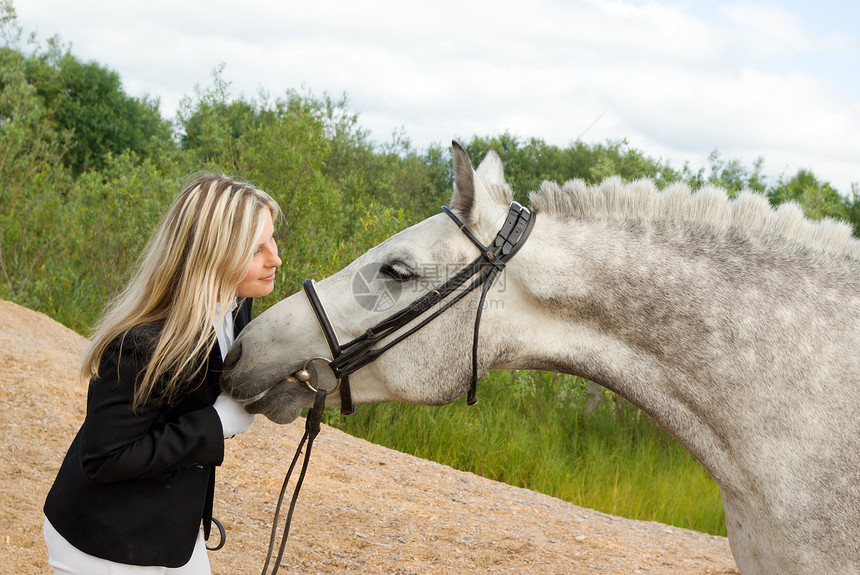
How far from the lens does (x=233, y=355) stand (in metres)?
2.26

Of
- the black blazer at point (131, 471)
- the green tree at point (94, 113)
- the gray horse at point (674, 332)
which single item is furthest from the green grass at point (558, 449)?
the green tree at point (94, 113)

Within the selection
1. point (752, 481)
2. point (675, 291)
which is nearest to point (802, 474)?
point (752, 481)

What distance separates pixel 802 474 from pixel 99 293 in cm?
888

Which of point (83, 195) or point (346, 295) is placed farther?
point (83, 195)

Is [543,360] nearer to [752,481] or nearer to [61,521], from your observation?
[752,481]

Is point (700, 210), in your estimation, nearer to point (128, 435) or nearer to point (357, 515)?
point (128, 435)

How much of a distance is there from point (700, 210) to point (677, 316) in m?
0.41

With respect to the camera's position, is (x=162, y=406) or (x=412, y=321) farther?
(x=412, y=321)

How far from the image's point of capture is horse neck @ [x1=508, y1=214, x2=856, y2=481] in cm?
213

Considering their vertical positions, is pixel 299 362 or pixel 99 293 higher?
pixel 299 362

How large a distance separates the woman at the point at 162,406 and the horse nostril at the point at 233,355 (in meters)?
0.05

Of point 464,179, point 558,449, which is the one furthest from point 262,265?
point 558,449

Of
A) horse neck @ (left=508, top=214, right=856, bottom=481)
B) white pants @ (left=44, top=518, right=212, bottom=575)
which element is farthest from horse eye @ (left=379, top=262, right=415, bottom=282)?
white pants @ (left=44, top=518, right=212, bottom=575)

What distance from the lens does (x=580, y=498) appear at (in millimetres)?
6242
